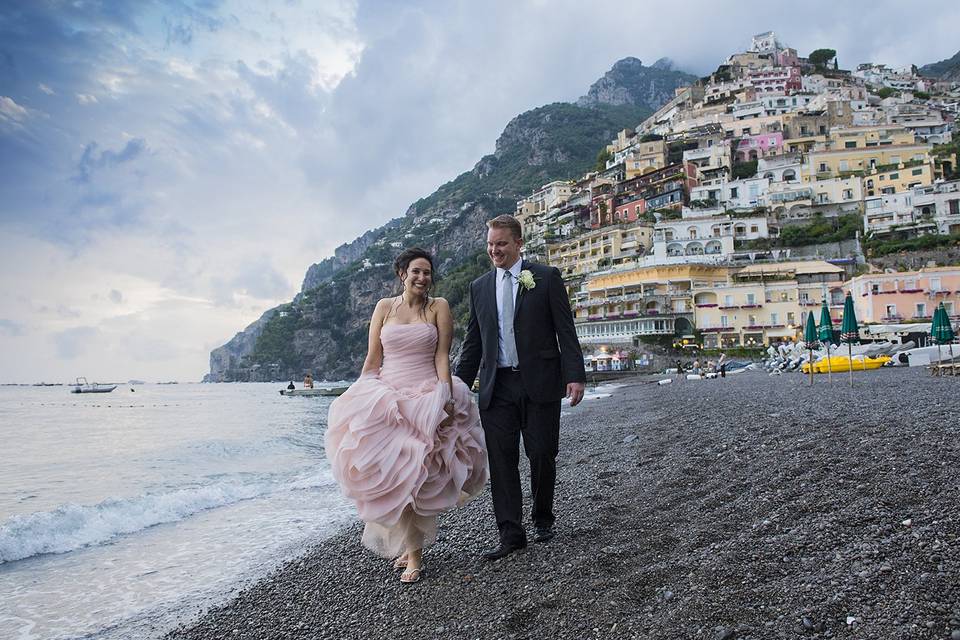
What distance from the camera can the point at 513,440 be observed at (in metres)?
4.71

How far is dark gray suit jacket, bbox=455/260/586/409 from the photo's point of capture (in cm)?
459

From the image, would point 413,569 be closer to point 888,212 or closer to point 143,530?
point 143,530

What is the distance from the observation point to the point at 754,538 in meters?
3.91

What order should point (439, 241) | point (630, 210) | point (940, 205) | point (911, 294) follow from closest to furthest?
point (911, 294) → point (940, 205) → point (630, 210) → point (439, 241)

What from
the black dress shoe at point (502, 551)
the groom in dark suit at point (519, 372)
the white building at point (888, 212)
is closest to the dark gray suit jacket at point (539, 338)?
the groom in dark suit at point (519, 372)

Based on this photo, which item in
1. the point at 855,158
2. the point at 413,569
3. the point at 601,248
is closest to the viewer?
the point at 413,569

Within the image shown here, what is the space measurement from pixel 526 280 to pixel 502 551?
6.56 feet

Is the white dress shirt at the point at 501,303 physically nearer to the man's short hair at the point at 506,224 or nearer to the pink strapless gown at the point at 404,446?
the man's short hair at the point at 506,224

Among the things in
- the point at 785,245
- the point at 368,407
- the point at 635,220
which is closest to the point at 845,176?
the point at 785,245

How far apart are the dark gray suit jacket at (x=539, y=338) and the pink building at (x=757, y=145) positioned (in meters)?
85.7

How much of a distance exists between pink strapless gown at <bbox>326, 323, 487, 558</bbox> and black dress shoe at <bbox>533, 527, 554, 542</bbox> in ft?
1.88

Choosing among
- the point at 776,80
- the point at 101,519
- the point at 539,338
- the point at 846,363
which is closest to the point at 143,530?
the point at 101,519

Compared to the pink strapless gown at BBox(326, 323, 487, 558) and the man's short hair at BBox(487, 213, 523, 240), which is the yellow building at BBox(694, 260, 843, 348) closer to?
the man's short hair at BBox(487, 213, 523, 240)

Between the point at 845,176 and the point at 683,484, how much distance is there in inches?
2934
